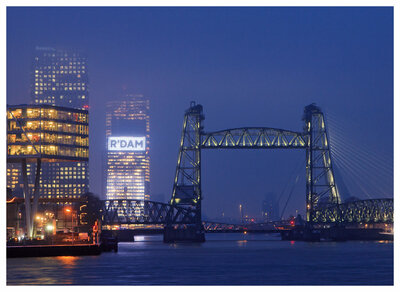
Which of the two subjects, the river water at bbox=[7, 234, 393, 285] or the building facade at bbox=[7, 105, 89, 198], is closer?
the river water at bbox=[7, 234, 393, 285]

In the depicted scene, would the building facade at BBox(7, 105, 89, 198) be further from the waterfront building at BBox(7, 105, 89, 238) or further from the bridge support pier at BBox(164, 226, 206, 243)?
the bridge support pier at BBox(164, 226, 206, 243)

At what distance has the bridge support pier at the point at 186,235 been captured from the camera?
179750 mm

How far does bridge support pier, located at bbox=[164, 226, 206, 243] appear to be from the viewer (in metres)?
180

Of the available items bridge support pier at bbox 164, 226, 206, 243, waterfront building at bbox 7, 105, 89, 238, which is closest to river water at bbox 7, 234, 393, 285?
waterfront building at bbox 7, 105, 89, 238

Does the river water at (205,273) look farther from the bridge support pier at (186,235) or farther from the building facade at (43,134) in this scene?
the bridge support pier at (186,235)

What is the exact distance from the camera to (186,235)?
7151 inches

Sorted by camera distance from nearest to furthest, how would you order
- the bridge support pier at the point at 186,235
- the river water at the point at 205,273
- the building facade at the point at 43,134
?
1. the river water at the point at 205,273
2. the building facade at the point at 43,134
3. the bridge support pier at the point at 186,235

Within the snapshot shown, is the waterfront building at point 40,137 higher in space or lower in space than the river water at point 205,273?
higher

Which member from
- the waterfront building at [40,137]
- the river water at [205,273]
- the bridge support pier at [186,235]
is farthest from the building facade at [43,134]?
the bridge support pier at [186,235]

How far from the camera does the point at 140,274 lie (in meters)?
76.9

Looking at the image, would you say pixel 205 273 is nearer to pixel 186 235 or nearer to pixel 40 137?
pixel 40 137

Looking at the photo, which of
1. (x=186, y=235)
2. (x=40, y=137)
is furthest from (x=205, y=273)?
(x=186, y=235)
